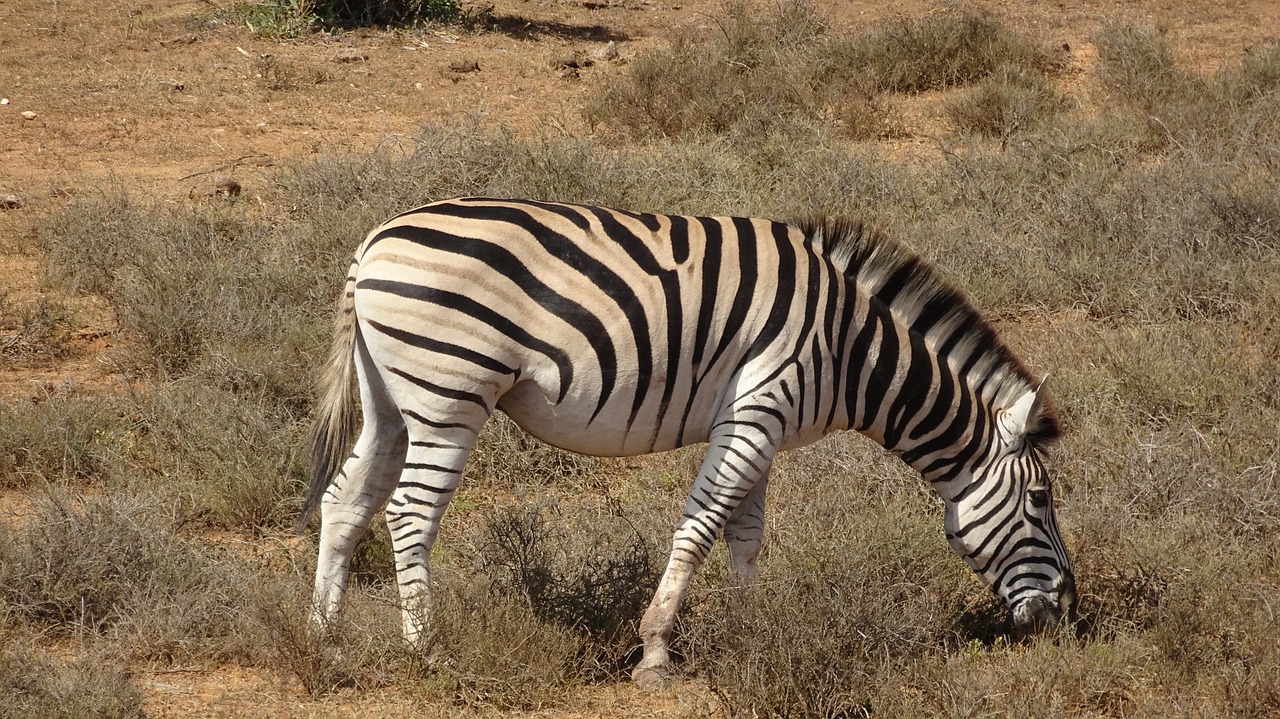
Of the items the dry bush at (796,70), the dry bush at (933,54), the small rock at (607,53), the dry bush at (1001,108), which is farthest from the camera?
the small rock at (607,53)

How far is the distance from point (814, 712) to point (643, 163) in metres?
6.10

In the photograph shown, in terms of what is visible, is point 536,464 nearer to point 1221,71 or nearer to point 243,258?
point 243,258

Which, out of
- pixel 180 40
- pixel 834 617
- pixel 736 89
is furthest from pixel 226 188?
pixel 834 617

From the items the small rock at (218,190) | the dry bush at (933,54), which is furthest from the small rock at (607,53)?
the small rock at (218,190)

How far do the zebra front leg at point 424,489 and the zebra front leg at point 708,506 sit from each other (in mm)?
878

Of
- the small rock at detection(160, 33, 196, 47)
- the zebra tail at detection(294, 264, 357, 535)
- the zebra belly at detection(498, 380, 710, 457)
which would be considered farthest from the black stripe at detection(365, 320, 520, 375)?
the small rock at detection(160, 33, 196, 47)

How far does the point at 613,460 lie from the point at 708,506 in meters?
2.30

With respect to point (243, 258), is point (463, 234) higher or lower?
higher

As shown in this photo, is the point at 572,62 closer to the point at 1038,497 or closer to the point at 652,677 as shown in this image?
the point at 1038,497

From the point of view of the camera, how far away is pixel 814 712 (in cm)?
464

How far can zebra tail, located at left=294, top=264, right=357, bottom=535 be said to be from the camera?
16.5 ft

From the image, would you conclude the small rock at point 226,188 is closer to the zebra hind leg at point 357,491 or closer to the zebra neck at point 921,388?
the zebra hind leg at point 357,491

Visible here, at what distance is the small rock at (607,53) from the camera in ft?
48.4

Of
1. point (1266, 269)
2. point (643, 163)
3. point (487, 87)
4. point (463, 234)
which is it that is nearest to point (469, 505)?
point (463, 234)
